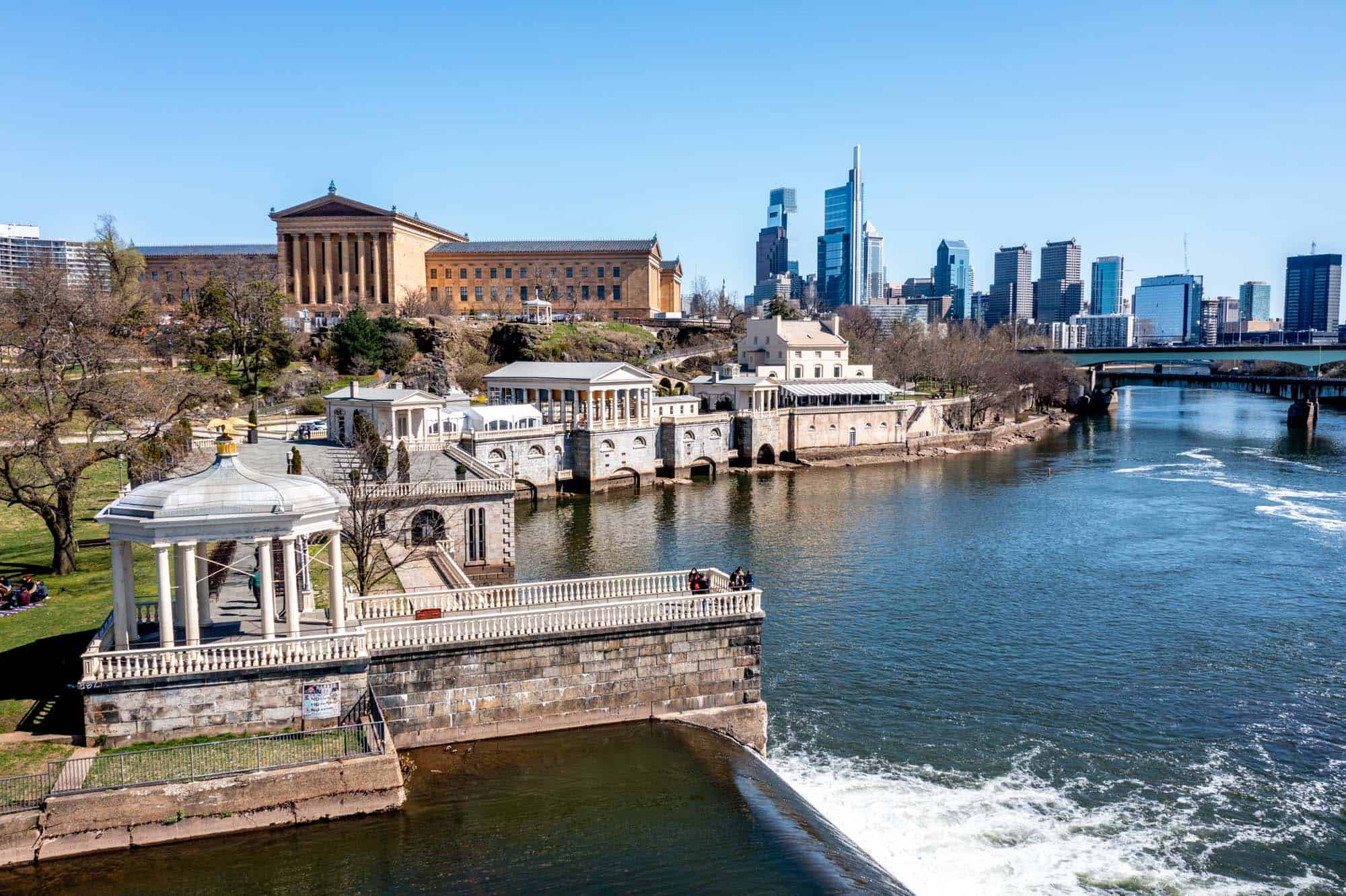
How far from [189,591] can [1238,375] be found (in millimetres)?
168920

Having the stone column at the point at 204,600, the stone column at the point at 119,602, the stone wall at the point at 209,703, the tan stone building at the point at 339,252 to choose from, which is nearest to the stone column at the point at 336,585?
the stone wall at the point at 209,703

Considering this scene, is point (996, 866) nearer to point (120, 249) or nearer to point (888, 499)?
point (888, 499)

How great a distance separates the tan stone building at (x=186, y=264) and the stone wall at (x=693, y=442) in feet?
187

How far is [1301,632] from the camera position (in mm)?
34969

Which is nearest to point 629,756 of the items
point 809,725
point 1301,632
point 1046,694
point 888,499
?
point 809,725

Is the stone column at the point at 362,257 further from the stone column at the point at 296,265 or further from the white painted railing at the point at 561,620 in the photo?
the white painted railing at the point at 561,620

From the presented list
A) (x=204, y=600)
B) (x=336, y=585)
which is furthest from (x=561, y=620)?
(x=204, y=600)

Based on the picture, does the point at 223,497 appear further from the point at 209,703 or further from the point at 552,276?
the point at 552,276

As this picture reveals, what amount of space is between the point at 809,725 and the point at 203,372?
240ft

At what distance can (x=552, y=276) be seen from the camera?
132875 mm

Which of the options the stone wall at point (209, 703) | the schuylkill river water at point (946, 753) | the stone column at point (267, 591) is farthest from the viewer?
the stone column at point (267, 591)

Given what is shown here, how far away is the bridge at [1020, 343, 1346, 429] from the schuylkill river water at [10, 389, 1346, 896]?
249ft

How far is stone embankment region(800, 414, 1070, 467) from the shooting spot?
86.3 metres

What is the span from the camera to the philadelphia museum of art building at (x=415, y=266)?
119750 mm
